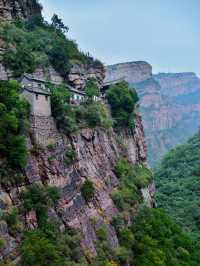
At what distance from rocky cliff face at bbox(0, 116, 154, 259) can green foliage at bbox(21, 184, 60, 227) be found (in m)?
0.34

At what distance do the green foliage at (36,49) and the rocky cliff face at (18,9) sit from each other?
3.23 feet

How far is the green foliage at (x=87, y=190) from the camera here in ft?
98.2

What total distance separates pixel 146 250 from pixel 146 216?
511cm

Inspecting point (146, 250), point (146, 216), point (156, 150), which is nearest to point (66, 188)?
point (146, 250)

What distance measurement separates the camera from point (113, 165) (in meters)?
37.4

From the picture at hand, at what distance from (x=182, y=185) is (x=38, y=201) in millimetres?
48999

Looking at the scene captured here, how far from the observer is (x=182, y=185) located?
7106cm

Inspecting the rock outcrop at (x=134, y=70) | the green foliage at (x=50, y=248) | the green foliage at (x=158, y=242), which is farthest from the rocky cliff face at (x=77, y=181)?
the rock outcrop at (x=134, y=70)

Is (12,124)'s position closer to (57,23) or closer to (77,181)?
(77,181)

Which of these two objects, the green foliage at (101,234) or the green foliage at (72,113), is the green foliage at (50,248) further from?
the green foliage at (72,113)

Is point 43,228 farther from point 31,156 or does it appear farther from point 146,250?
point 146,250

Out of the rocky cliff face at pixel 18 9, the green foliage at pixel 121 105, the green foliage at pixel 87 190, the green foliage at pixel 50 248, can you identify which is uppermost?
the rocky cliff face at pixel 18 9

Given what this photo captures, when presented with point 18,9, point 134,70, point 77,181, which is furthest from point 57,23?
point 134,70

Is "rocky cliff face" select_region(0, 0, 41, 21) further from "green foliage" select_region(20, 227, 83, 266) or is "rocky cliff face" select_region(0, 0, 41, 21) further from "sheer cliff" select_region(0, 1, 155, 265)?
"green foliage" select_region(20, 227, 83, 266)
